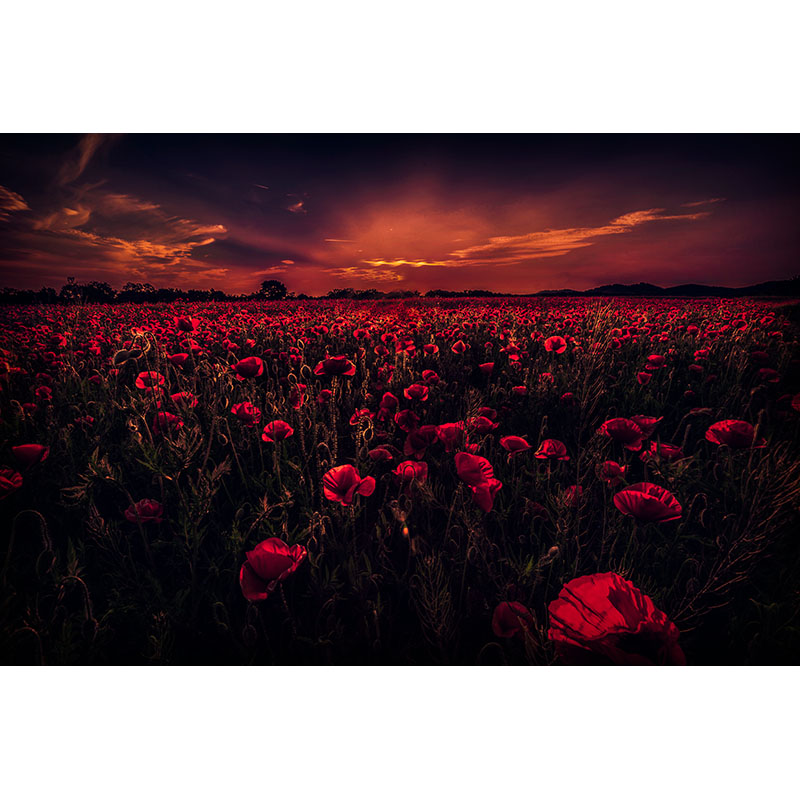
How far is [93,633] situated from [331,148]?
1.83 meters

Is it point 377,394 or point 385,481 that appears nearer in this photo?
point 385,481

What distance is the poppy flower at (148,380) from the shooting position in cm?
138

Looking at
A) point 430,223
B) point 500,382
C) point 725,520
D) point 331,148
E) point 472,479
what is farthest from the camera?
point 500,382

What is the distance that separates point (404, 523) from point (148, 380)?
1.26 metres

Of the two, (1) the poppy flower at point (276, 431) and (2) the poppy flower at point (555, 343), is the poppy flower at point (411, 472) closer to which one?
(1) the poppy flower at point (276, 431)

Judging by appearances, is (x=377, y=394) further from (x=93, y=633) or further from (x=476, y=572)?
(x=93, y=633)

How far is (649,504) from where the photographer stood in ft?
2.70

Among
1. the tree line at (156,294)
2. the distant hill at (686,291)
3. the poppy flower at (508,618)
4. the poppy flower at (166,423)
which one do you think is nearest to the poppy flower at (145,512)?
the poppy flower at (166,423)

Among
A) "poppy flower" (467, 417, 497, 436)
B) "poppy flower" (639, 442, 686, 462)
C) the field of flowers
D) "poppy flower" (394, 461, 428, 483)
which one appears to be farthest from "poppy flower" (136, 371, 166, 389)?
"poppy flower" (639, 442, 686, 462)

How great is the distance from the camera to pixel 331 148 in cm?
147

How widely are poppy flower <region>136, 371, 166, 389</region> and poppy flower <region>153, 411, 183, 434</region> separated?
0.22 m

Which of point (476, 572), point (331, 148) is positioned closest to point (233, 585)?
point (476, 572)

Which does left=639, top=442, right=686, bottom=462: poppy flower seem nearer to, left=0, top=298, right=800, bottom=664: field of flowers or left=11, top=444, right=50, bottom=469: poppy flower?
left=0, top=298, right=800, bottom=664: field of flowers

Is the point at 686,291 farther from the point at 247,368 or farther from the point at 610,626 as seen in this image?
the point at 247,368
